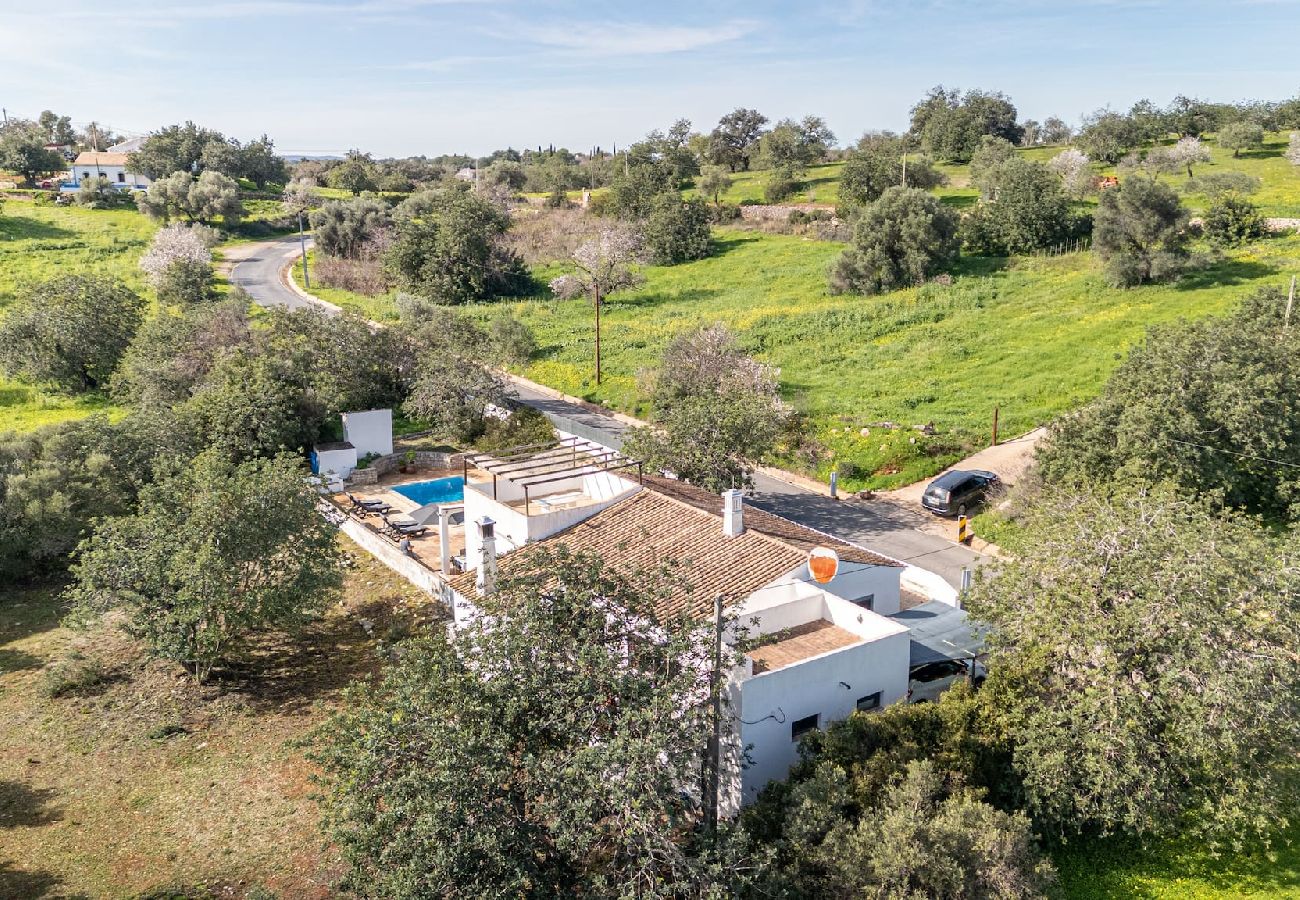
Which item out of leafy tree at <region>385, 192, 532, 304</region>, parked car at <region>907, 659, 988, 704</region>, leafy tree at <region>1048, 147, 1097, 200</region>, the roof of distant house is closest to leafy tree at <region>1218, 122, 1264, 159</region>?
leafy tree at <region>1048, 147, 1097, 200</region>

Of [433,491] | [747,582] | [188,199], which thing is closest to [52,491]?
[433,491]

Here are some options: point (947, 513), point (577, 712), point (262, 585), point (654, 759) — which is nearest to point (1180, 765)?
point (654, 759)

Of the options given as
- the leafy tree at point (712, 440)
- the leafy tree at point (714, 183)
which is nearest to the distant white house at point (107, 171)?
the leafy tree at point (714, 183)

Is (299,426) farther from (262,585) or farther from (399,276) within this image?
(399,276)

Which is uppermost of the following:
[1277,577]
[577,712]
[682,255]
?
[682,255]

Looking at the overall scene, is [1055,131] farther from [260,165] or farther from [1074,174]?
[260,165]

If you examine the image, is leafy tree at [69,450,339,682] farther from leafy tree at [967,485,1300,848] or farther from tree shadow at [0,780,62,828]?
leafy tree at [967,485,1300,848]
